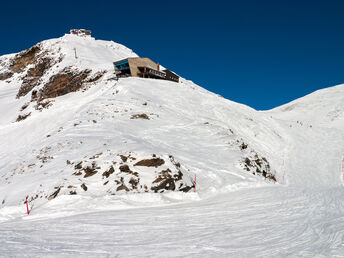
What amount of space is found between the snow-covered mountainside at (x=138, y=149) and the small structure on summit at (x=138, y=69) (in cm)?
257

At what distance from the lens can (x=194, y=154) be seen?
58.4 ft

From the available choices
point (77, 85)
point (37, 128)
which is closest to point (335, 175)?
point (37, 128)

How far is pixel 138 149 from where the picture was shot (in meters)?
13.4

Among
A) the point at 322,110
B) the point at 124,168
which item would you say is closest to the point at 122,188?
the point at 124,168

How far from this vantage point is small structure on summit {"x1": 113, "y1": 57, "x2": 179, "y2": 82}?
4175 cm

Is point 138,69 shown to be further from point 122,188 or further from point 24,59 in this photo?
point 24,59

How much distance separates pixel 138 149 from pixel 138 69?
111ft

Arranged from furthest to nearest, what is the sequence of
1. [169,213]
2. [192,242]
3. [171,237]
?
[169,213] → [171,237] → [192,242]

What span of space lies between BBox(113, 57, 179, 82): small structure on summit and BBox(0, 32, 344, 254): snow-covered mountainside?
2573 mm

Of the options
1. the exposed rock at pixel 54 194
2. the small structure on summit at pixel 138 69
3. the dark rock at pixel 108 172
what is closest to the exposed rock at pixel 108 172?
the dark rock at pixel 108 172

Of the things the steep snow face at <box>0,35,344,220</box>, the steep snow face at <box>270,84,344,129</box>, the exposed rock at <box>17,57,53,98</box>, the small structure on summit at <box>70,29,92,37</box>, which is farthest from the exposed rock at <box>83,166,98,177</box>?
the small structure on summit at <box>70,29,92,37</box>

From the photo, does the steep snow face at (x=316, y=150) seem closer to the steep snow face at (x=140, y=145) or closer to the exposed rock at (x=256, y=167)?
the steep snow face at (x=140, y=145)

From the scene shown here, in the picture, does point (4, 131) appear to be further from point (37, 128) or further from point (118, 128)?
point (118, 128)

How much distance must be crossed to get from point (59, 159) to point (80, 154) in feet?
4.23
